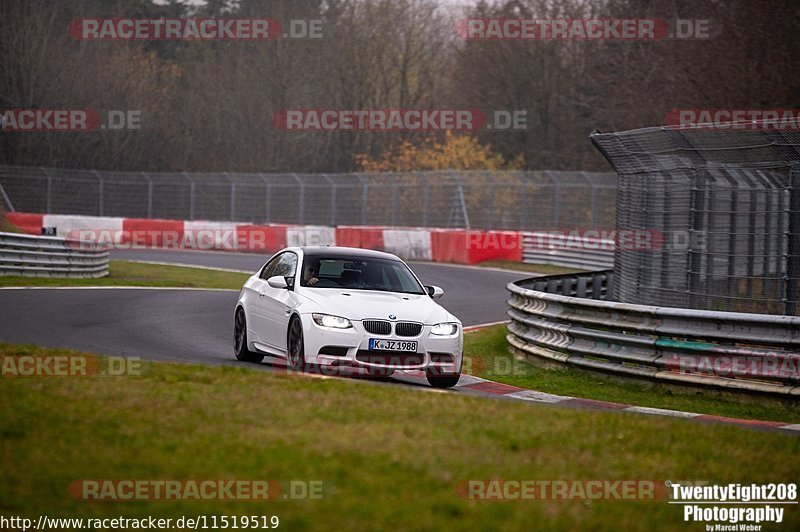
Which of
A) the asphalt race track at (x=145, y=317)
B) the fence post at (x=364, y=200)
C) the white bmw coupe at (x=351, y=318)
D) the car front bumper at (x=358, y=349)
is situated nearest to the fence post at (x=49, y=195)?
the fence post at (x=364, y=200)

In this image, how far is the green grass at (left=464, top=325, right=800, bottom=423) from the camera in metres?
11.6

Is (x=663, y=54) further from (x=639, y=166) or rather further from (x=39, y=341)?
(x=39, y=341)

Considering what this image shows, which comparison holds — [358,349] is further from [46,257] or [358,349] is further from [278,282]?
[46,257]

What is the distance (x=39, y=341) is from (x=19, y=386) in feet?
16.4

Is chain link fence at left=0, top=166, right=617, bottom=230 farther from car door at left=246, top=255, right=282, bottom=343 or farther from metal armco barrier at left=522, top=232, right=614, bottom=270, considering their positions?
car door at left=246, top=255, right=282, bottom=343

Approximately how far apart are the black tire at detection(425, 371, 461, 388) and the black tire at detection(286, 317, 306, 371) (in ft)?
4.25

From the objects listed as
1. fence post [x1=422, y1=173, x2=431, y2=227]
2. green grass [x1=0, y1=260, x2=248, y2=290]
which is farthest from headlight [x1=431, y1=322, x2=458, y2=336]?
fence post [x1=422, y1=173, x2=431, y2=227]

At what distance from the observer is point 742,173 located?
15.7 metres

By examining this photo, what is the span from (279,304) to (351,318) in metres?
1.23

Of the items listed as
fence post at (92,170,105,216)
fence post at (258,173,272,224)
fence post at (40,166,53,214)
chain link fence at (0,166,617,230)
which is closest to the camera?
chain link fence at (0,166,617,230)

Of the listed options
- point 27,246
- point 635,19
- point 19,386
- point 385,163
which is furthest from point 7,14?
point 19,386

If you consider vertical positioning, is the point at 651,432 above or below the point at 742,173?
below

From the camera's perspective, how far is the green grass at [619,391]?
11578 millimetres

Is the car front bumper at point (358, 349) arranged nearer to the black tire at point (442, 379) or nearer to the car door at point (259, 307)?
the black tire at point (442, 379)
